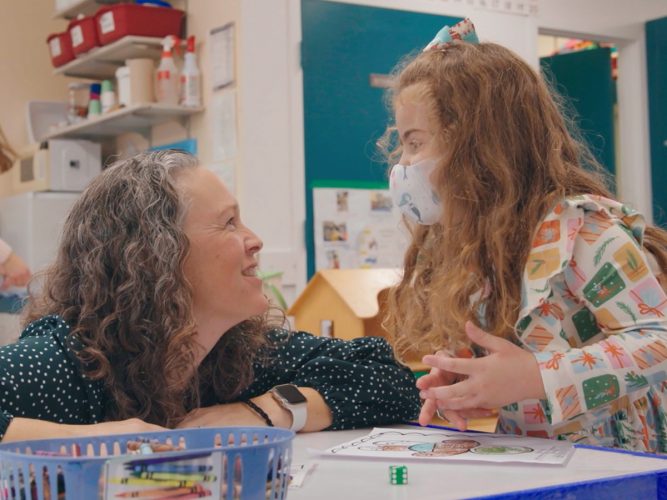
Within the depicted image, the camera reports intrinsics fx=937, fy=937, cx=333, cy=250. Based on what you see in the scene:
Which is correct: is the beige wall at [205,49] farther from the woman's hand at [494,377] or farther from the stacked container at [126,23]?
the woman's hand at [494,377]

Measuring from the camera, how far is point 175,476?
2.32 feet

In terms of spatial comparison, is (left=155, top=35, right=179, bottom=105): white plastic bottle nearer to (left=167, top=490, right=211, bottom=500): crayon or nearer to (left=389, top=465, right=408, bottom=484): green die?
(left=389, top=465, right=408, bottom=484): green die

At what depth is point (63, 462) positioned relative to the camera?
707 millimetres

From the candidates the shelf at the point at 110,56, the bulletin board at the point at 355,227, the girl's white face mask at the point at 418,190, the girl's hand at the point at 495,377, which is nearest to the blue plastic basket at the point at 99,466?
the girl's hand at the point at 495,377

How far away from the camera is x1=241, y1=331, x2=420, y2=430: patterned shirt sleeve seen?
1.55m

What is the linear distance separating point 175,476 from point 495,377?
2.22 feet

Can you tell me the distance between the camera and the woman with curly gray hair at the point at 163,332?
4.32 feet

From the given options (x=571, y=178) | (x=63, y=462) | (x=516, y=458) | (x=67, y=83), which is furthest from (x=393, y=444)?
(x=67, y=83)

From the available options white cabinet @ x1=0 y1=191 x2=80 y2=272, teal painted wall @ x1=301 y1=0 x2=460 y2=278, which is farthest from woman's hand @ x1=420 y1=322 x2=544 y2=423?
white cabinet @ x1=0 y1=191 x2=80 y2=272

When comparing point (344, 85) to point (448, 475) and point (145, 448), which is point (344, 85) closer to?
point (448, 475)

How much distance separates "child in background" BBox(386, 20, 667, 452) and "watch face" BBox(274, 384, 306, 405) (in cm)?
20

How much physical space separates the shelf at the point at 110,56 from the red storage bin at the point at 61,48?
0.03 meters

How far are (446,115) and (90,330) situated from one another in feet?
2.24

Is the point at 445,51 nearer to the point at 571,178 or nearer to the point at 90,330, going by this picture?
the point at 571,178
